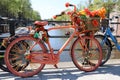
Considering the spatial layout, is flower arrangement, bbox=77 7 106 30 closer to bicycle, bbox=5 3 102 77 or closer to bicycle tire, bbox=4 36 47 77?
bicycle, bbox=5 3 102 77

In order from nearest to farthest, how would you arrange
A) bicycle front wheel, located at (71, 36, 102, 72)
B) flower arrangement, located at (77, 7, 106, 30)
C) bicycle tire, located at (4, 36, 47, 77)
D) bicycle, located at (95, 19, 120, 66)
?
1. bicycle tire, located at (4, 36, 47, 77)
2. flower arrangement, located at (77, 7, 106, 30)
3. bicycle front wheel, located at (71, 36, 102, 72)
4. bicycle, located at (95, 19, 120, 66)

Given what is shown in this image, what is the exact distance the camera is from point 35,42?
356cm

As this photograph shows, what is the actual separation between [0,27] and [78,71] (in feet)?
5.43

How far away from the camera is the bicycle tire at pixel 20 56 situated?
11.5 feet

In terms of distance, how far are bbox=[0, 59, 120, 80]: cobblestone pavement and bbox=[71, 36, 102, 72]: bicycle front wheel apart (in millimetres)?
130

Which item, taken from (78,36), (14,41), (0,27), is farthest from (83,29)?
(0,27)

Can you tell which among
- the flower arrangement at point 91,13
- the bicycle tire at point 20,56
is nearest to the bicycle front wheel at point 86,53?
the flower arrangement at point 91,13

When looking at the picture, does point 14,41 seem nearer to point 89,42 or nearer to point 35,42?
point 35,42

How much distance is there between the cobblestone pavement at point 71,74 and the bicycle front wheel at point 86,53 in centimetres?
13

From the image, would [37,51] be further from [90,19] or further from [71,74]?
[90,19]

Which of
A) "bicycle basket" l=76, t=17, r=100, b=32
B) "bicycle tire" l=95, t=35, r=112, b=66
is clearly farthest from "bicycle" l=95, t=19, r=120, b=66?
"bicycle basket" l=76, t=17, r=100, b=32

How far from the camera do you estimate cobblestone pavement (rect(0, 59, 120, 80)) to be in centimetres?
360

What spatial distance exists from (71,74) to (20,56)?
912 mm

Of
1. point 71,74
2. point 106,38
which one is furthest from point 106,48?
point 71,74
